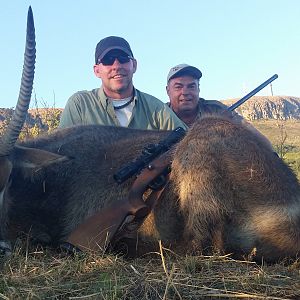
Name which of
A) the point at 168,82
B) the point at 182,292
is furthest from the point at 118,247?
the point at 168,82

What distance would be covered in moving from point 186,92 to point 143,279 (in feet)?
17.8

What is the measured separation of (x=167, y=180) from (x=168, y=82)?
13.8 feet

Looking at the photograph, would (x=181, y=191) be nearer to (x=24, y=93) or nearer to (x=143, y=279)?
(x=143, y=279)

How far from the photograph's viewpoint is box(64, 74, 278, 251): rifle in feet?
14.0

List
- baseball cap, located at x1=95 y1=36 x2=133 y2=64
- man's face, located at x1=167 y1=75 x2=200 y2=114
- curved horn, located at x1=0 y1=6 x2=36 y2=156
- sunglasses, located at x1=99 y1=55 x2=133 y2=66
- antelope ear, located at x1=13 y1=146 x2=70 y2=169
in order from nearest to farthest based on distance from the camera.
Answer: curved horn, located at x1=0 y1=6 x2=36 y2=156 < antelope ear, located at x1=13 y1=146 x2=70 y2=169 < baseball cap, located at x1=95 y1=36 x2=133 y2=64 < sunglasses, located at x1=99 y1=55 x2=133 y2=66 < man's face, located at x1=167 y1=75 x2=200 y2=114

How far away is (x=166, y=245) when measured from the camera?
14.9 ft

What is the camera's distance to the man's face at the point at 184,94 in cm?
827

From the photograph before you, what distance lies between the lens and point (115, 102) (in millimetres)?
7324

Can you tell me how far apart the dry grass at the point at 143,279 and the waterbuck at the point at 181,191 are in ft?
0.97

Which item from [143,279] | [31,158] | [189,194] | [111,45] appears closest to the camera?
[143,279]

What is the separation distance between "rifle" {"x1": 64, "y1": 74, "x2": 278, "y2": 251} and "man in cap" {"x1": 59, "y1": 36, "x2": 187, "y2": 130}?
251cm

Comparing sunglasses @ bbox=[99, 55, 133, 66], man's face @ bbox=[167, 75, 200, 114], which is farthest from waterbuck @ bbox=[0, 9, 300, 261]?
man's face @ bbox=[167, 75, 200, 114]

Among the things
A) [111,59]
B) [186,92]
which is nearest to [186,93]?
[186,92]

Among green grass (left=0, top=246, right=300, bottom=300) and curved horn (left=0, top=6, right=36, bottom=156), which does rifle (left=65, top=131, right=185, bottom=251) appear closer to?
green grass (left=0, top=246, right=300, bottom=300)
